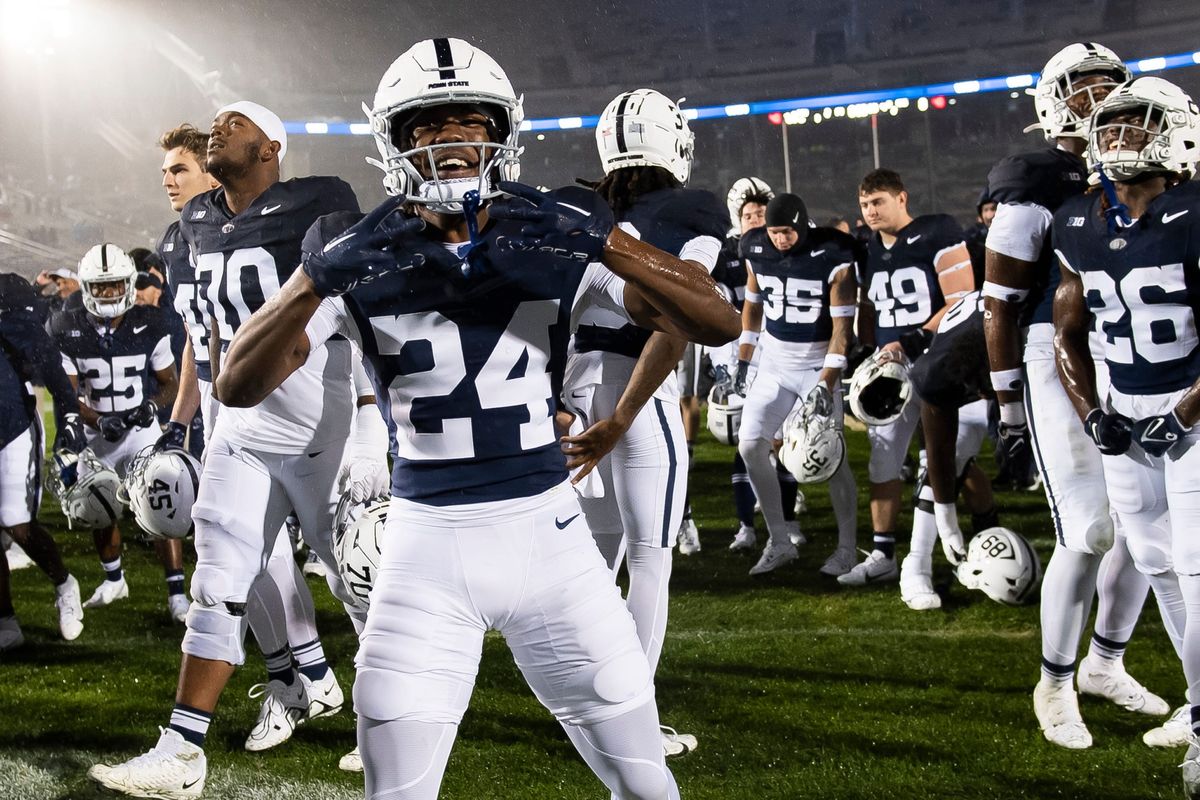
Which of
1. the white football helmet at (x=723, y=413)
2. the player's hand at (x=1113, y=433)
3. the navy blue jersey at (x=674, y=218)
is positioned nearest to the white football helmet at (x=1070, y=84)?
the player's hand at (x=1113, y=433)

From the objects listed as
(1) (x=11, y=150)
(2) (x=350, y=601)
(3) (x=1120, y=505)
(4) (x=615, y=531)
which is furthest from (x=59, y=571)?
(1) (x=11, y=150)

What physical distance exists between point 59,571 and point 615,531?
2929 millimetres

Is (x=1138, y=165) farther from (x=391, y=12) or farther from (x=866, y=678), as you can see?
(x=391, y=12)

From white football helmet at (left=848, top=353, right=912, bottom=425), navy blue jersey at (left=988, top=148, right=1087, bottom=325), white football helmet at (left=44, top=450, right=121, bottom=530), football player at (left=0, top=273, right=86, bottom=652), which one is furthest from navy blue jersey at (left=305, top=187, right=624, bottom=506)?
football player at (left=0, top=273, right=86, bottom=652)

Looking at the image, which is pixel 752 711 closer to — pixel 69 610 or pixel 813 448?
pixel 813 448

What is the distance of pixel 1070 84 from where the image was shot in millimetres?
3369

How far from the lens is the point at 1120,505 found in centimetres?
299

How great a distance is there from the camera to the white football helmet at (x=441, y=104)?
1.73m

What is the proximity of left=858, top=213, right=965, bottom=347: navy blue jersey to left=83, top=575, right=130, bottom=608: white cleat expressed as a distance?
3827mm

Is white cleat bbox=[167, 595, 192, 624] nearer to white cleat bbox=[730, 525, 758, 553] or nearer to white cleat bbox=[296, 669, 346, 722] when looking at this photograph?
white cleat bbox=[296, 669, 346, 722]

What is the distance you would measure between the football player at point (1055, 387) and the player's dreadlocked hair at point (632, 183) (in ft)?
3.06

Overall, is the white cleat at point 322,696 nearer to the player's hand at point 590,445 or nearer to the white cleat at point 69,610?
the player's hand at point 590,445

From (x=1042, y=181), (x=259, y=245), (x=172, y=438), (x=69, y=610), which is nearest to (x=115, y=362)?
(x=69, y=610)

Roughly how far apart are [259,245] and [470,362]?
1.54 m
